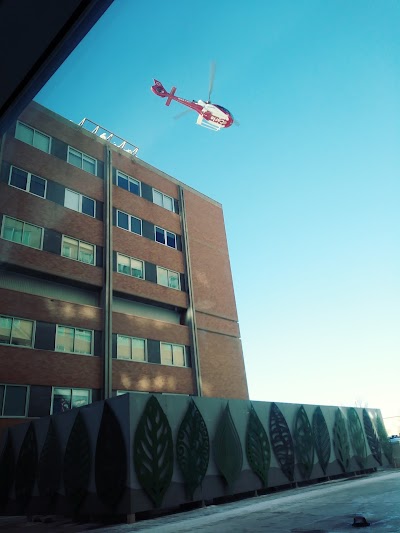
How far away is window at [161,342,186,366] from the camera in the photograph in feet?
79.0

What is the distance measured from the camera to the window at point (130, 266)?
24094 mm

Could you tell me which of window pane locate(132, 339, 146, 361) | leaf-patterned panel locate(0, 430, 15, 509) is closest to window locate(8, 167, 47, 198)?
window pane locate(132, 339, 146, 361)

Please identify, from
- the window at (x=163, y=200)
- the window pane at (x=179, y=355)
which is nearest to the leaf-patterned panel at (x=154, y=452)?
the window pane at (x=179, y=355)

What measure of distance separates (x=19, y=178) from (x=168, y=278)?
442 inches

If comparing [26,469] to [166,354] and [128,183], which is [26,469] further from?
[128,183]

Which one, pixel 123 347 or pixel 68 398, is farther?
pixel 123 347

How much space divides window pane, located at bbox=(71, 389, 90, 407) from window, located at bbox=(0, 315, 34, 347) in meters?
3.30

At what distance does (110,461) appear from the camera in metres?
10.3

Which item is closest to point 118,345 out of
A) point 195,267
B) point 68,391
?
point 68,391

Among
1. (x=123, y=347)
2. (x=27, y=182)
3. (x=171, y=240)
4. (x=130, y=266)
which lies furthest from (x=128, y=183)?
(x=123, y=347)

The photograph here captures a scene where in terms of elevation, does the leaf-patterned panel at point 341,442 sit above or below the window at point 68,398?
below

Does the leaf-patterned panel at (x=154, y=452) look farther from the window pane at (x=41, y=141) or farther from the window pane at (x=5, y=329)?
the window pane at (x=41, y=141)

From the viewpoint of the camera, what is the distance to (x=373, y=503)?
7.39 meters

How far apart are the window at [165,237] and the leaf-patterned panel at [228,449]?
1644 centimetres
